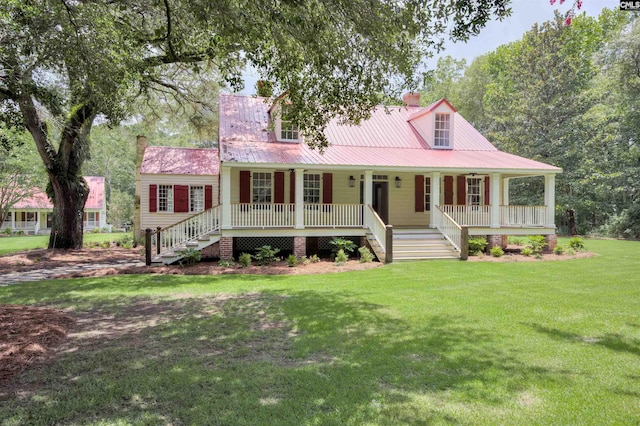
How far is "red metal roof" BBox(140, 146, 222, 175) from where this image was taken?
1989cm

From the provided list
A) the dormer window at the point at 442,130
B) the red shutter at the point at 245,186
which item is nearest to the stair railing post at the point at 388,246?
the red shutter at the point at 245,186

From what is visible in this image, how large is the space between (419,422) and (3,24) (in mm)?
9485

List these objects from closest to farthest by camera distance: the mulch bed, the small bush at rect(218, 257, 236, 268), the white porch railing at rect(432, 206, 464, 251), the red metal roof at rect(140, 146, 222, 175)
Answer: the mulch bed → the small bush at rect(218, 257, 236, 268) → the white porch railing at rect(432, 206, 464, 251) → the red metal roof at rect(140, 146, 222, 175)

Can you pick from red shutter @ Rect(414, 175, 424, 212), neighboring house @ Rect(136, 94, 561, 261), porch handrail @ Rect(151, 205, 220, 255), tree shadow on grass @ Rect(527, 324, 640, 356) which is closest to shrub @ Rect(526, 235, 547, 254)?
neighboring house @ Rect(136, 94, 561, 261)

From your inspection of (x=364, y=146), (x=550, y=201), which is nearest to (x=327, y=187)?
(x=364, y=146)

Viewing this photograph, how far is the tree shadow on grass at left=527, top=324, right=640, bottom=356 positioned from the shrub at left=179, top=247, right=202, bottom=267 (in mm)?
9953

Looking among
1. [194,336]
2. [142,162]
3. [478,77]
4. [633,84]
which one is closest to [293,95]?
[194,336]

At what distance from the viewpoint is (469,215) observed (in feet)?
50.0

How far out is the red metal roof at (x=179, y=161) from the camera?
65.2 feet

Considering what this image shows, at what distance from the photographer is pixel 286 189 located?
15.7 metres

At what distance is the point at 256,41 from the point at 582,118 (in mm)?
24457

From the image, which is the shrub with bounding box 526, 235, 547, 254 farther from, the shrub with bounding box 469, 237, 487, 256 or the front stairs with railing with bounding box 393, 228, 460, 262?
the front stairs with railing with bounding box 393, 228, 460, 262

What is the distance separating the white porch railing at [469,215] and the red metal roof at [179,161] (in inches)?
453

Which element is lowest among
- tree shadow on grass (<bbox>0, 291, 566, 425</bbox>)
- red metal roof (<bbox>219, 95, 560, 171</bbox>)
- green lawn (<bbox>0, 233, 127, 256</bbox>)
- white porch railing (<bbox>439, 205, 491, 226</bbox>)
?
tree shadow on grass (<bbox>0, 291, 566, 425</bbox>)
